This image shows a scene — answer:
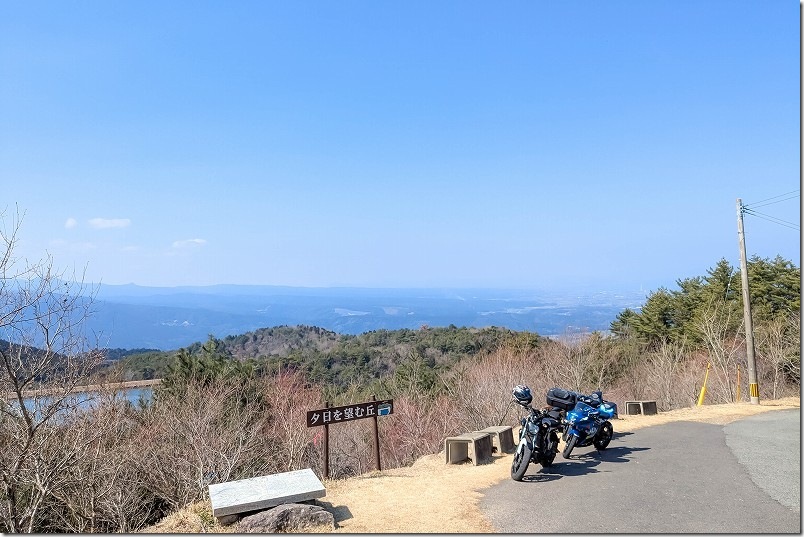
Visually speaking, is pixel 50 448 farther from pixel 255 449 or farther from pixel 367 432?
pixel 367 432

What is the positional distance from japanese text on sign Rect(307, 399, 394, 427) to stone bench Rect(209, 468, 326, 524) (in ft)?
5.92

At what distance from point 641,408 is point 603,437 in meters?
5.46

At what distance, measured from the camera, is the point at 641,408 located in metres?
14.3

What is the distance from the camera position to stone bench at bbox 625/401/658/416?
46.6 ft

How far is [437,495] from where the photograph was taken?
7.53 meters

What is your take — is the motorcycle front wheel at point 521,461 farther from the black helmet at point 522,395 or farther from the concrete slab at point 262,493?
the concrete slab at point 262,493

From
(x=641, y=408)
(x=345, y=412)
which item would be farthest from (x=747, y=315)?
(x=345, y=412)

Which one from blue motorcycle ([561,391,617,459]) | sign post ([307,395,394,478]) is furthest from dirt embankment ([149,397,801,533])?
blue motorcycle ([561,391,617,459])

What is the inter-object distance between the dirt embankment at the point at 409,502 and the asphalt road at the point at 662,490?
36 centimetres

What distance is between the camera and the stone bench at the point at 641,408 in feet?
46.6

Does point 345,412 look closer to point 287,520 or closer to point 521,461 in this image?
point 521,461

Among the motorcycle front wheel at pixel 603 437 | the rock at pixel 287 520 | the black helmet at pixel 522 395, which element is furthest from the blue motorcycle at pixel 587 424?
the rock at pixel 287 520

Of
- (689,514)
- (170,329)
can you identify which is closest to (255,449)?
(689,514)

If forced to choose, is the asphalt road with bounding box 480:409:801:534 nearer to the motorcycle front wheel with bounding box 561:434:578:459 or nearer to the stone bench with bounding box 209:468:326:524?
the motorcycle front wheel with bounding box 561:434:578:459
